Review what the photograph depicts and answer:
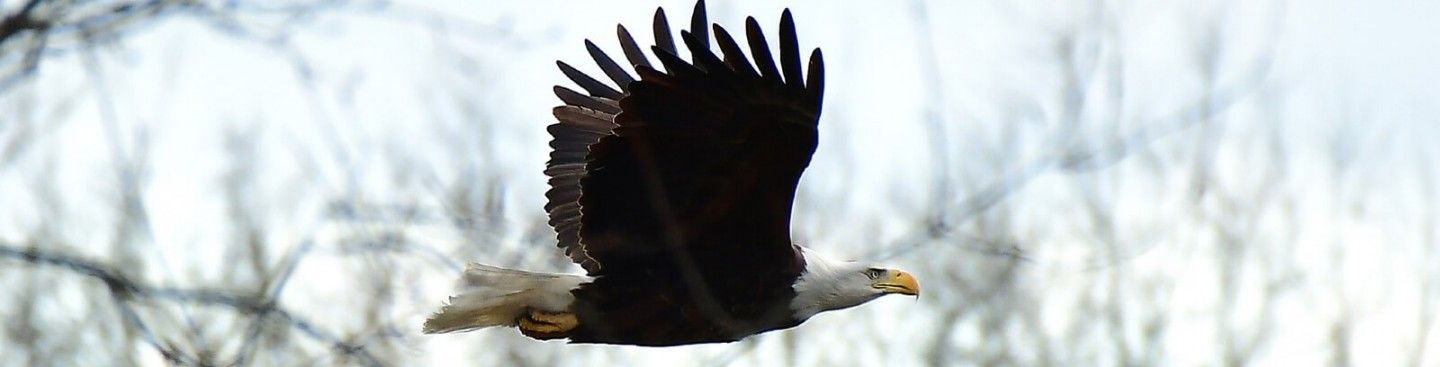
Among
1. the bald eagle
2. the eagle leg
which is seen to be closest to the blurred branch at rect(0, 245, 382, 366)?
the bald eagle

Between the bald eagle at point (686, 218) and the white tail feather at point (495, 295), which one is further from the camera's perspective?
the white tail feather at point (495, 295)

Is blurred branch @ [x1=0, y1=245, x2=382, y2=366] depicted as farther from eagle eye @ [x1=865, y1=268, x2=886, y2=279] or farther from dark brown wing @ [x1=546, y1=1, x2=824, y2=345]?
eagle eye @ [x1=865, y1=268, x2=886, y2=279]

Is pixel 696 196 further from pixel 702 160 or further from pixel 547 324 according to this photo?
pixel 547 324

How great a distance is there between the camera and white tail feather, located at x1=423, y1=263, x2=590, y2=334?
5970mm

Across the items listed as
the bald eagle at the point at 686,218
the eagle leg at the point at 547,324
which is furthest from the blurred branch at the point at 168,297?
the eagle leg at the point at 547,324

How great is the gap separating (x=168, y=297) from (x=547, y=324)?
9.24 feet

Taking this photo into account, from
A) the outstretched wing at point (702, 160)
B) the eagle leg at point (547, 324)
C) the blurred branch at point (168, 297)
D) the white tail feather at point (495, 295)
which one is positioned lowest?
the blurred branch at point (168, 297)

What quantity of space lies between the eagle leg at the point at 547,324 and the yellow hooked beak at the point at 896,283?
99 cm

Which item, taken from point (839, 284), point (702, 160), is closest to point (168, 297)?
point (702, 160)

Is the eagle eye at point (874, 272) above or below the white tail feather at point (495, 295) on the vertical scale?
above

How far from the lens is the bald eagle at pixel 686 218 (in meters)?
5.25

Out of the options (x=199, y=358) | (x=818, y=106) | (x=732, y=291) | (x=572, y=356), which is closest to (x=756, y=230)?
(x=732, y=291)

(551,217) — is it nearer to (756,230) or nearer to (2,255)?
(756,230)

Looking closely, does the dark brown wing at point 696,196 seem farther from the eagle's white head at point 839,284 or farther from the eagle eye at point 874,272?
the eagle eye at point 874,272
